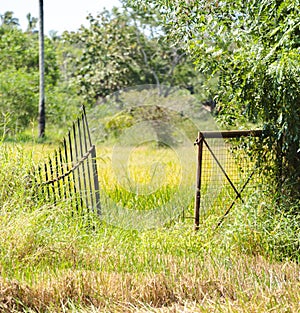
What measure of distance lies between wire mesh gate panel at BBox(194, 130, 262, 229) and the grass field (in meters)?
0.18

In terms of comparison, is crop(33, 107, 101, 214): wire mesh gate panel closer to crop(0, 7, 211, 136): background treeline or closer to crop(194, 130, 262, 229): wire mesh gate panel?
crop(194, 130, 262, 229): wire mesh gate panel

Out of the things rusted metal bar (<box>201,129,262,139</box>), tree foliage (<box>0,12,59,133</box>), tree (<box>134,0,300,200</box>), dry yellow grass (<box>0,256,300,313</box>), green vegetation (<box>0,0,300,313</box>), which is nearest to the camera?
dry yellow grass (<box>0,256,300,313</box>)

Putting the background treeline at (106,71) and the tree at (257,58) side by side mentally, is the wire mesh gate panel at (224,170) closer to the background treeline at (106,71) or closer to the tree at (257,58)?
the tree at (257,58)

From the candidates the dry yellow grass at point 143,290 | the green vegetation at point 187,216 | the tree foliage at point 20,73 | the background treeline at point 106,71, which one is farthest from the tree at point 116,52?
the dry yellow grass at point 143,290

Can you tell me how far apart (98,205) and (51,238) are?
3.99 feet

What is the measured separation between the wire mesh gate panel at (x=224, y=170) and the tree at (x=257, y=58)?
21 centimetres

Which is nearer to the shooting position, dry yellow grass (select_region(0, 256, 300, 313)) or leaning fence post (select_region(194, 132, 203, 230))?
dry yellow grass (select_region(0, 256, 300, 313))

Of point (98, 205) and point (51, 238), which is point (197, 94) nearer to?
point (98, 205)

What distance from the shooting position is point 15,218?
4.58 metres

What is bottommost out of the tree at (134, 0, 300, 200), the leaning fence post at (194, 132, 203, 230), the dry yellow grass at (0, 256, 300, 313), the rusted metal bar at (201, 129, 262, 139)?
the dry yellow grass at (0, 256, 300, 313)

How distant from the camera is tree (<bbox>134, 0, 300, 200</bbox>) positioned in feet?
13.9

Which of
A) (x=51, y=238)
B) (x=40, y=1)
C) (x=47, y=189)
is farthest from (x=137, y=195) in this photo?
(x=40, y=1)

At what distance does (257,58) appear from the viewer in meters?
4.29

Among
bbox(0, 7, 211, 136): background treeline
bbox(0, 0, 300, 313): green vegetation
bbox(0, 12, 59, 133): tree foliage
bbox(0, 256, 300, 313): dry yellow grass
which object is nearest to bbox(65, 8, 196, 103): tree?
bbox(0, 7, 211, 136): background treeline
